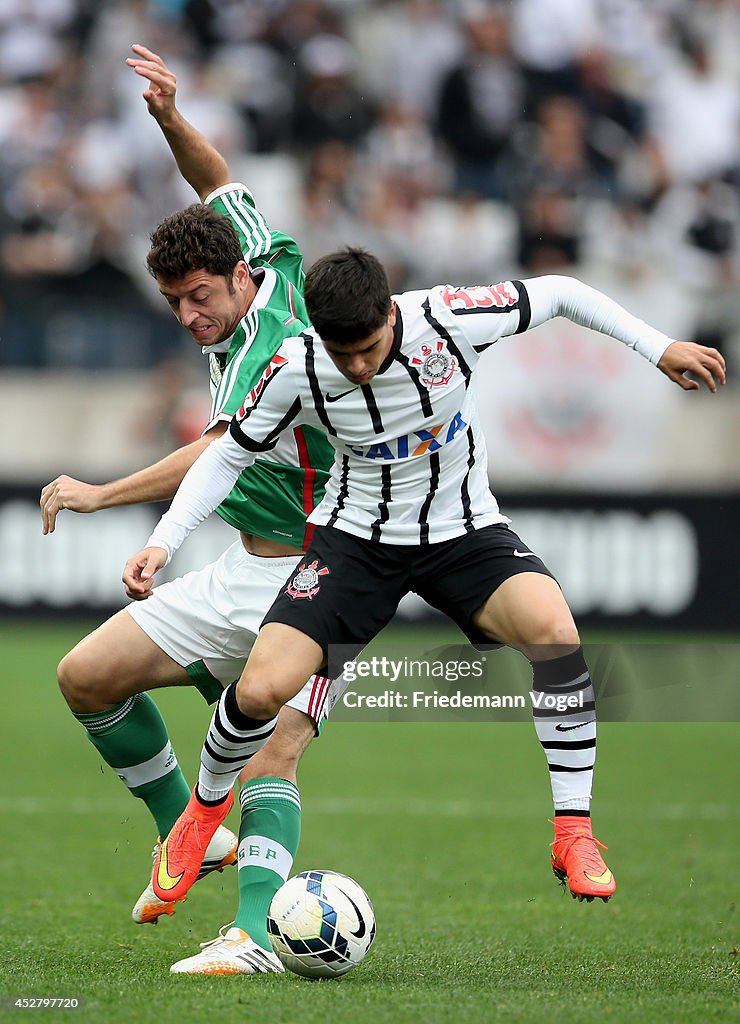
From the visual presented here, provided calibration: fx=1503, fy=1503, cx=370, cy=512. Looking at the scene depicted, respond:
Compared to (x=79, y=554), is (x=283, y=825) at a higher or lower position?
higher

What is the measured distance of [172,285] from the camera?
15.3ft

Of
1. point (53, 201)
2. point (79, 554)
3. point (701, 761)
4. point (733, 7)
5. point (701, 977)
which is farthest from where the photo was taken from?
point (733, 7)

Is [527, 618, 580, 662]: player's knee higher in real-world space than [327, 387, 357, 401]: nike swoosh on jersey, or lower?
lower

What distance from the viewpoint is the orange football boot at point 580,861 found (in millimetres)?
4254

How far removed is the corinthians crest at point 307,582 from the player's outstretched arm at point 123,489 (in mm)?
478

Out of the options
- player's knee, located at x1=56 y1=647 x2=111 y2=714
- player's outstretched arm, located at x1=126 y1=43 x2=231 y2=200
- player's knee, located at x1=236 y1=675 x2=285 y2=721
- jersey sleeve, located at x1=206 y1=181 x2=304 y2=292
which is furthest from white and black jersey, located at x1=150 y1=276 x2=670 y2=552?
player's outstretched arm, located at x1=126 y1=43 x2=231 y2=200

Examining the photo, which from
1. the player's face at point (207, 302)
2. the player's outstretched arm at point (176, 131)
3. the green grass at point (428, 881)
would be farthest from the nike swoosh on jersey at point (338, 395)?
the green grass at point (428, 881)

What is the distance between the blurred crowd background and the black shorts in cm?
867

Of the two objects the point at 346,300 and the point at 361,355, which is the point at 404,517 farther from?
the point at 346,300

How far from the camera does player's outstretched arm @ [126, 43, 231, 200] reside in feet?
17.1

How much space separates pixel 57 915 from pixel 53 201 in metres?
9.52

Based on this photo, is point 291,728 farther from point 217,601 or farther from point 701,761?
point 701,761

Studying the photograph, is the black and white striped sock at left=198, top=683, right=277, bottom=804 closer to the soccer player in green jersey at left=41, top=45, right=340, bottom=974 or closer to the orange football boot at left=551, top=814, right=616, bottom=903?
the soccer player in green jersey at left=41, top=45, right=340, bottom=974

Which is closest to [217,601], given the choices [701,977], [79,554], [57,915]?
[57,915]
